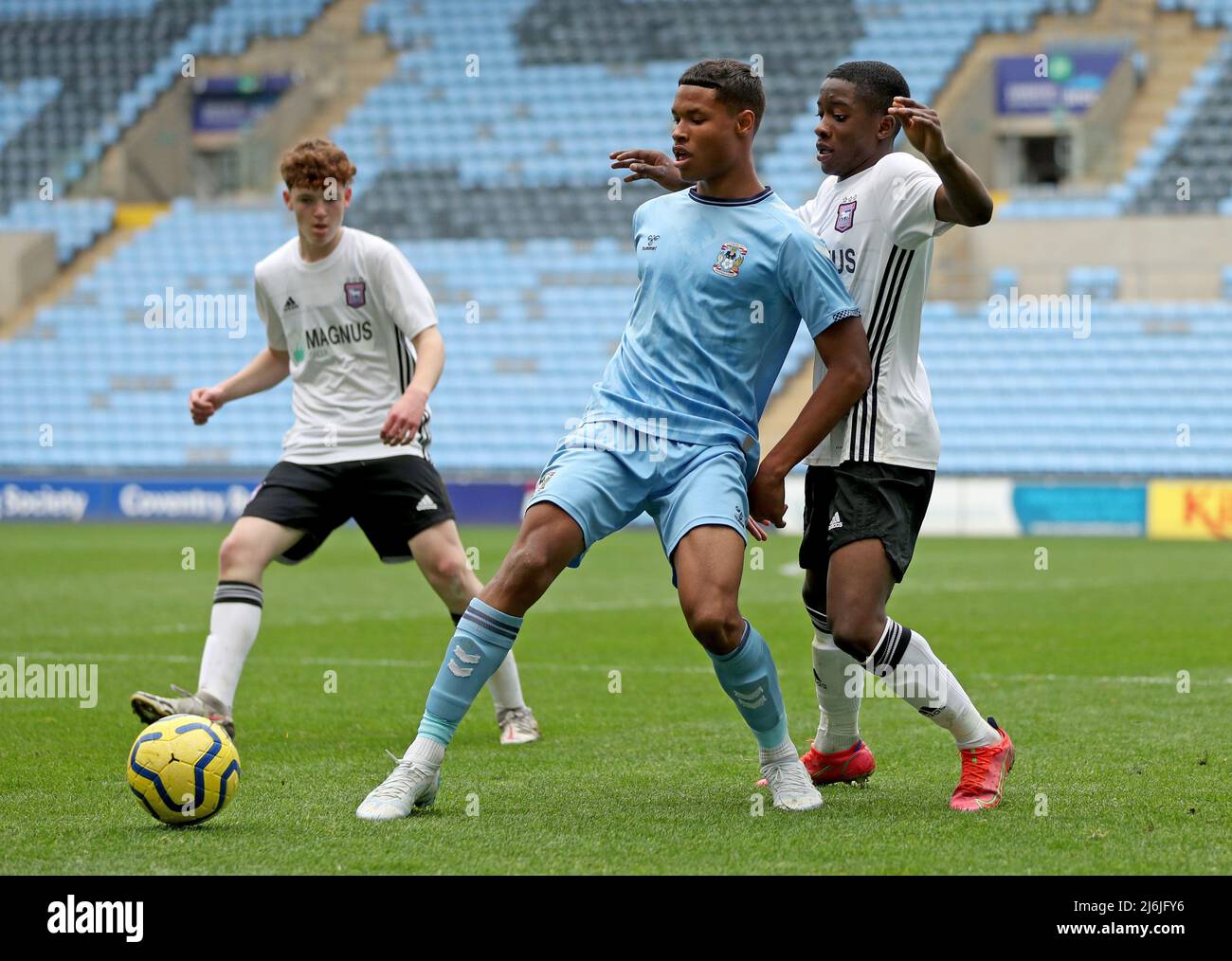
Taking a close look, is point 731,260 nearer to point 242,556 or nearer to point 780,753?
point 780,753

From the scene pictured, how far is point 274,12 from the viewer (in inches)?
1217

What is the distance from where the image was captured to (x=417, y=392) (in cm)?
601

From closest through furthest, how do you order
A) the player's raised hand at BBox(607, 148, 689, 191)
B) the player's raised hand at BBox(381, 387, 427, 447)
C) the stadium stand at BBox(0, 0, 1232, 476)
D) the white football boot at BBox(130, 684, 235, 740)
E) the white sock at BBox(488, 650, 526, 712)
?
the player's raised hand at BBox(607, 148, 689, 191) → the player's raised hand at BBox(381, 387, 427, 447) → the white football boot at BBox(130, 684, 235, 740) → the white sock at BBox(488, 650, 526, 712) → the stadium stand at BBox(0, 0, 1232, 476)

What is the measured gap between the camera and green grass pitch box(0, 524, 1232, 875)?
439cm

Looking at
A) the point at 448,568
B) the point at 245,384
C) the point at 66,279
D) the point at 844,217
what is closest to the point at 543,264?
the point at 66,279

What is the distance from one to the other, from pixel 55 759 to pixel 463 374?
1981 centimetres

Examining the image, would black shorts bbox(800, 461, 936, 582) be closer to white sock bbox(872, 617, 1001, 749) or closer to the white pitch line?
white sock bbox(872, 617, 1001, 749)

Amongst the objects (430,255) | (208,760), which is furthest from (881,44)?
(208,760)

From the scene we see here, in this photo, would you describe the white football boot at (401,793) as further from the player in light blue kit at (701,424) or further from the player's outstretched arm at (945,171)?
the player's outstretched arm at (945,171)

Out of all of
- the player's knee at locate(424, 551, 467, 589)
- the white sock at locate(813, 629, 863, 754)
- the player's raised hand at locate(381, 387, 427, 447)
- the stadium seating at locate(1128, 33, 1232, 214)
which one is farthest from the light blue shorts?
the stadium seating at locate(1128, 33, 1232, 214)

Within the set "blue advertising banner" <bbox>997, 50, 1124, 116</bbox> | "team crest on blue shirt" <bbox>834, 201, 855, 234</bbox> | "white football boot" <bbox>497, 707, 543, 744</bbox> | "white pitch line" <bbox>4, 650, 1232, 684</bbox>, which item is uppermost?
"blue advertising banner" <bbox>997, 50, 1124, 116</bbox>

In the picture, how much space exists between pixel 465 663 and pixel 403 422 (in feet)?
3.86

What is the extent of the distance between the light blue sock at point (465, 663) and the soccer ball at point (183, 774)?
21.9 inches
